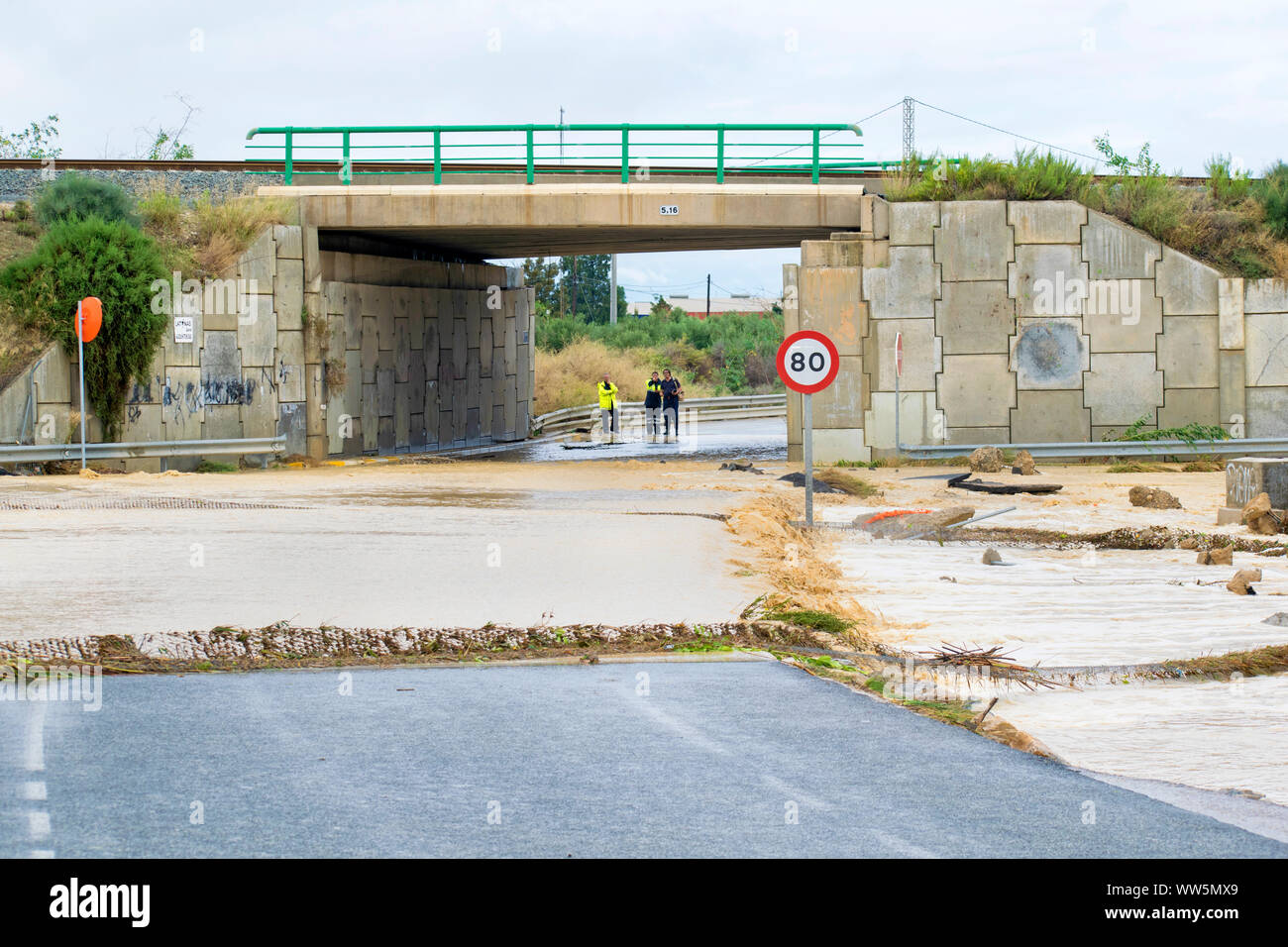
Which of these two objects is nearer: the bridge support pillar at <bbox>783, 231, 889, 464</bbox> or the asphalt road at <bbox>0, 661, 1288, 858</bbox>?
the asphalt road at <bbox>0, 661, 1288, 858</bbox>

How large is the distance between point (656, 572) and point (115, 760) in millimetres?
6574

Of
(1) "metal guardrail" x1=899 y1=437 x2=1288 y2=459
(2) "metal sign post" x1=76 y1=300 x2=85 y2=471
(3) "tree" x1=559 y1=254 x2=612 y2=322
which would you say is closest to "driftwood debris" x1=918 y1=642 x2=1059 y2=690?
(1) "metal guardrail" x1=899 y1=437 x2=1288 y2=459

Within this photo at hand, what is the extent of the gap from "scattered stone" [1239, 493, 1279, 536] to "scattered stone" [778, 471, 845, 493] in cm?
609

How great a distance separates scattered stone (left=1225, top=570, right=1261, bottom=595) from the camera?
1318 cm

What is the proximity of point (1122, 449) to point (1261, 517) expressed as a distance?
29.7ft

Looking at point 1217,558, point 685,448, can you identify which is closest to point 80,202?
point 685,448

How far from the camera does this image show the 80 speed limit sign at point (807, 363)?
16.7 metres

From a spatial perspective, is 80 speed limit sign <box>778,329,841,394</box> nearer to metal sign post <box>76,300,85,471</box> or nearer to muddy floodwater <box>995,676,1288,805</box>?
muddy floodwater <box>995,676,1288,805</box>

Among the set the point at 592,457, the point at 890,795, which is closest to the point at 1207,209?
the point at 592,457

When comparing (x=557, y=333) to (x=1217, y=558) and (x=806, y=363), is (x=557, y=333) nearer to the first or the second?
(x=806, y=363)

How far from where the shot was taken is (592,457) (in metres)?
32.7

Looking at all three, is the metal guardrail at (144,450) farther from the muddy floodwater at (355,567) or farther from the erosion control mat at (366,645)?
the erosion control mat at (366,645)

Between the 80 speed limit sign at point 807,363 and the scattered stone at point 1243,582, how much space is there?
5235mm
